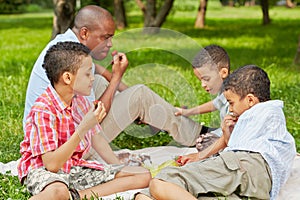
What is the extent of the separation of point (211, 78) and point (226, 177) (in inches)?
28.8

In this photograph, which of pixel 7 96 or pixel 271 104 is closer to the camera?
pixel 271 104

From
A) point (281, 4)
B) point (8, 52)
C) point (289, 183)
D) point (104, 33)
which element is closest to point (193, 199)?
point (289, 183)

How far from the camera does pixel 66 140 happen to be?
137 inches

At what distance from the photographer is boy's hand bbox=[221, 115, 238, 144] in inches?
140

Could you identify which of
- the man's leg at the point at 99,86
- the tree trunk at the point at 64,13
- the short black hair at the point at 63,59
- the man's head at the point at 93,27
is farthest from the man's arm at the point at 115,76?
the tree trunk at the point at 64,13

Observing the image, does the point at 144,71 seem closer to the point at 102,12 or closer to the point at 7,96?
the point at 102,12

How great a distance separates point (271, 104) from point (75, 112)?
116 cm

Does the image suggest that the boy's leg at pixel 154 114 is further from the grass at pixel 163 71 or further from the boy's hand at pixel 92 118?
the boy's hand at pixel 92 118

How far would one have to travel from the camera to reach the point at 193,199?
312 cm

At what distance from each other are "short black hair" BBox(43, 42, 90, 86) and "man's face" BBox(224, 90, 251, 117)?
881 mm

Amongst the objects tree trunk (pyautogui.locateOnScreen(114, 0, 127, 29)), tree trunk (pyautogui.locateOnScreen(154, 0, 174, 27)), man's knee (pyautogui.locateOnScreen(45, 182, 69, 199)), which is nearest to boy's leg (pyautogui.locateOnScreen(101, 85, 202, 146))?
man's knee (pyautogui.locateOnScreen(45, 182, 69, 199))

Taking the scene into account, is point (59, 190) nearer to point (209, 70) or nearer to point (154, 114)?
point (209, 70)

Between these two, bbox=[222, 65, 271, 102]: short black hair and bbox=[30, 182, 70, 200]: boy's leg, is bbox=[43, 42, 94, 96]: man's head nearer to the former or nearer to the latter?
bbox=[30, 182, 70, 200]: boy's leg

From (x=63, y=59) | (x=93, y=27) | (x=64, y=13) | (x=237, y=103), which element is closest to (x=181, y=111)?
(x=93, y=27)
